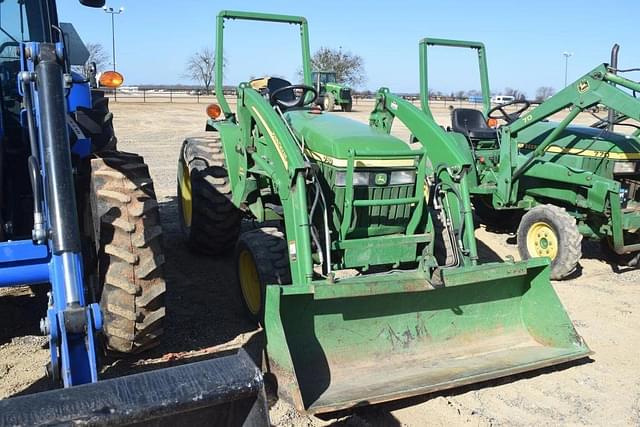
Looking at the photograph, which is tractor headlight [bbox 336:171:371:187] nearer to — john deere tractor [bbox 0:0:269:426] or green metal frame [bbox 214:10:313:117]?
john deere tractor [bbox 0:0:269:426]

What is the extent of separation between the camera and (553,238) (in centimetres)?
625

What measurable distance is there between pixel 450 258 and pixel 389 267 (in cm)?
46

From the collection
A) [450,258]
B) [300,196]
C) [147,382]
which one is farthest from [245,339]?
[147,382]

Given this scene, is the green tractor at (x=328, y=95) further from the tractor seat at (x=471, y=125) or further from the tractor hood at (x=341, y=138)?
the tractor seat at (x=471, y=125)

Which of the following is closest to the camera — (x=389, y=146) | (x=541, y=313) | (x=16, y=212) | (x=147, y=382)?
(x=147, y=382)

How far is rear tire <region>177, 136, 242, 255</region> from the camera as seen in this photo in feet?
18.5

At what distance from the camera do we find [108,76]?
3.90m

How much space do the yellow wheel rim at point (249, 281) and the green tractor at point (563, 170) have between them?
2501 mm

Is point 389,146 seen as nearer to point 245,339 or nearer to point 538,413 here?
point 245,339

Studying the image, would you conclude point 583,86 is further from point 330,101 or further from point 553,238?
point 330,101

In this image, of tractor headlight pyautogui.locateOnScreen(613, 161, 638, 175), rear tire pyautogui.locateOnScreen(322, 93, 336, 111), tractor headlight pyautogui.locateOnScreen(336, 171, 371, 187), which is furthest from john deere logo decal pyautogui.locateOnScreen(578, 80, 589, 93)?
tractor headlight pyautogui.locateOnScreen(336, 171, 371, 187)

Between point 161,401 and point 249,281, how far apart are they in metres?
2.81

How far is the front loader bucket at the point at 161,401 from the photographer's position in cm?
177

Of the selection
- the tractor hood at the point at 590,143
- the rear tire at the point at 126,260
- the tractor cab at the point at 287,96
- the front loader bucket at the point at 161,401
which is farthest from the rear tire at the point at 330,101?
the front loader bucket at the point at 161,401
